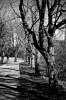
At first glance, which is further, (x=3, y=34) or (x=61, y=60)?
(x=3, y=34)

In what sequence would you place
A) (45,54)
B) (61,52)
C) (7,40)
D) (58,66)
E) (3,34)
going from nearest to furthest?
1. (45,54)
2. (58,66)
3. (61,52)
4. (3,34)
5. (7,40)

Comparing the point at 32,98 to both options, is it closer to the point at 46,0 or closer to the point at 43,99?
the point at 43,99

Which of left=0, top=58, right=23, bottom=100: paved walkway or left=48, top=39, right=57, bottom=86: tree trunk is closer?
left=0, top=58, right=23, bottom=100: paved walkway

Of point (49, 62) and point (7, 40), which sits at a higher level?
point (7, 40)

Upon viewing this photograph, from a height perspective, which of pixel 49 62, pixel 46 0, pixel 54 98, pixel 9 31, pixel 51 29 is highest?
pixel 9 31

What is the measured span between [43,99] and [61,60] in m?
18.5

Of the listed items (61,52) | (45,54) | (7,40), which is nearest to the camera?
(45,54)

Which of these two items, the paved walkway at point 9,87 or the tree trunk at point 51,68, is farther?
the tree trunk at point 51,68

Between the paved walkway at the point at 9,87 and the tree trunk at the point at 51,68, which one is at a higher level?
the tree trunk at the point at 51,68

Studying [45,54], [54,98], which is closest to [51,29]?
[45,54]

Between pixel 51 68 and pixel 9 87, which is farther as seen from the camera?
pixel 9 87

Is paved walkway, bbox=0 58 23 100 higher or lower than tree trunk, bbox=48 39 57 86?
lower

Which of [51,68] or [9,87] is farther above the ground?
[51,68]

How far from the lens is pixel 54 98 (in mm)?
7805
